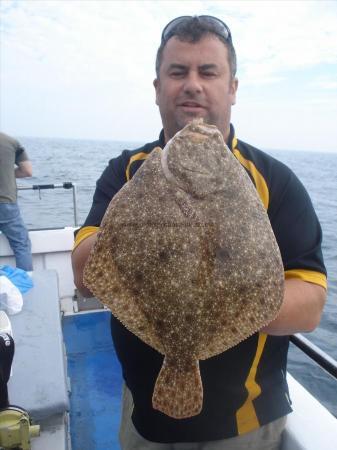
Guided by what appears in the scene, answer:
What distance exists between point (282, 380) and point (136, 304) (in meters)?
1.06

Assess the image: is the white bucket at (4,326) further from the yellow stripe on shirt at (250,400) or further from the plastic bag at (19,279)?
the yellow stripe on shirt at (250,400)

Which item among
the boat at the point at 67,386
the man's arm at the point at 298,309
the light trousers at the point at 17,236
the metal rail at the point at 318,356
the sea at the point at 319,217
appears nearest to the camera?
the man's arm at the point at 298,309

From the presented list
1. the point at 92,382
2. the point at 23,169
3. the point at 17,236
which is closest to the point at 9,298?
the point at 92,382

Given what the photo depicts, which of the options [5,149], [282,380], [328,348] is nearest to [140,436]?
[282,380]

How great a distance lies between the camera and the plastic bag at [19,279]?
3.50 meters

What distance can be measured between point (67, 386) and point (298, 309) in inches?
82.9

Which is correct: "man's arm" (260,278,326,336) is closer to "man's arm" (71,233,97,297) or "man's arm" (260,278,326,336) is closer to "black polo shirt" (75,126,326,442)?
"black polo shirt" (75,126,326,442)

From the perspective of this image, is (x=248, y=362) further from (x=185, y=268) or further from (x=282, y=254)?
(x=185, y=268)

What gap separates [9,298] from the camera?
3.09 metres

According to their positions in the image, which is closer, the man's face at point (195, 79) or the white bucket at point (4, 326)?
the man's face at point (195, 79)

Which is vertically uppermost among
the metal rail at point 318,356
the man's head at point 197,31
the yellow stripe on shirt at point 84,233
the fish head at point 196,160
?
the man's head at point 197,31

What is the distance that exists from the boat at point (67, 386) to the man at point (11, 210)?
23.3 inches

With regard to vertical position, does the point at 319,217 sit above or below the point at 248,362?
below

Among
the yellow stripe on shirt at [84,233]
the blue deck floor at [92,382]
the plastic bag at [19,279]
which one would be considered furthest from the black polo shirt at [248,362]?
the blue deck floor at [92,382]
